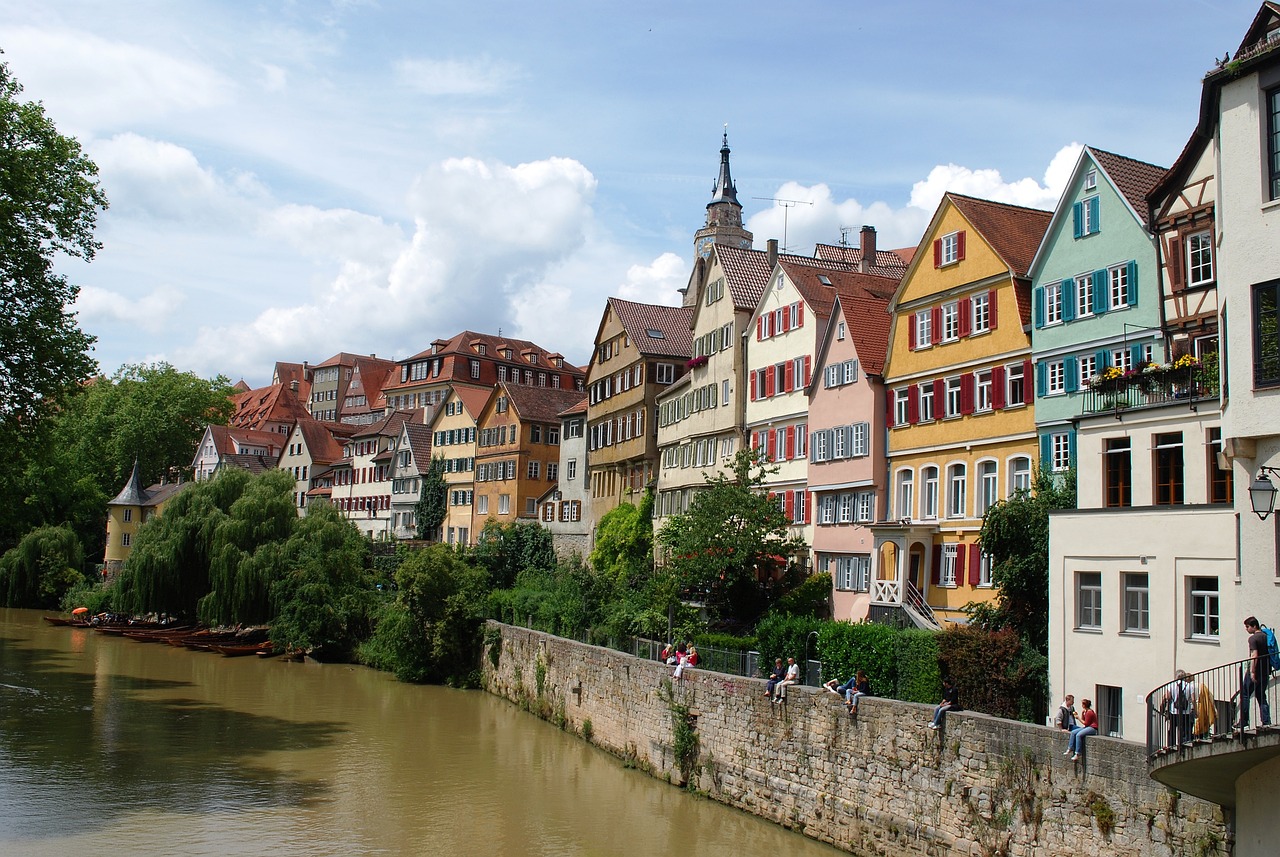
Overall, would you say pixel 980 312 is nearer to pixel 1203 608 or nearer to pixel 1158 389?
pixel 1158 389

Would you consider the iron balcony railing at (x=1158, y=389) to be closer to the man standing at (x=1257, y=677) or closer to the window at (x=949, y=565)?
the man standing at (x=1257, y=677)

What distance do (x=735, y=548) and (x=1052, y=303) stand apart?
11.6 m

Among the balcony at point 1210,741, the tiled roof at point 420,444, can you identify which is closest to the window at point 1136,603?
the balcony at point 1210,741

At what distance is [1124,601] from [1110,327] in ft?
25.1

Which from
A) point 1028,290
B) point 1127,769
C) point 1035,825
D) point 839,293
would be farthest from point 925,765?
point 839,293

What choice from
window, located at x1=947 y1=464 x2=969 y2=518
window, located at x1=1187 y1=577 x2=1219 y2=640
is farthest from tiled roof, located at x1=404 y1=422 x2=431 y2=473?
Answer: window, located at x1=1187 y1=577 x2=1219 y2=640

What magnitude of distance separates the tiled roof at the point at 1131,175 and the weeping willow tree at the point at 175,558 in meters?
40.5

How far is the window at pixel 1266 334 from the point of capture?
1467 centimetres

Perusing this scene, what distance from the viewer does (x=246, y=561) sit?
167ft

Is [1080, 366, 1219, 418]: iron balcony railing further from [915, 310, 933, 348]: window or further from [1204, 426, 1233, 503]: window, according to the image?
[915, 310, 933, 348]: window

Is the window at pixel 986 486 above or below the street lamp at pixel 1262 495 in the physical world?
above

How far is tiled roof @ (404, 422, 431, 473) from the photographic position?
71500mm

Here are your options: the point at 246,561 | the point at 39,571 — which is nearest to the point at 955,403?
the point at 246,561

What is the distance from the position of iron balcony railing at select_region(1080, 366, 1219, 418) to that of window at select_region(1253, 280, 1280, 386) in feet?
15.5
